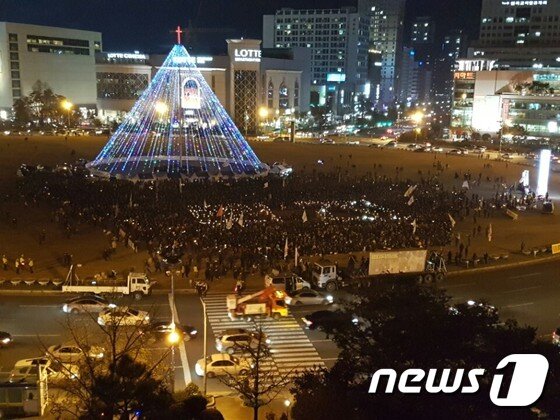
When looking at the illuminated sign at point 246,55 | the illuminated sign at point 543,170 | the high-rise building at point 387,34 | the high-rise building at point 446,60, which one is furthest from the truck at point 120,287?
the high-rise building at point 446,60

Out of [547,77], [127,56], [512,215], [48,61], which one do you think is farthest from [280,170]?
[48,61]

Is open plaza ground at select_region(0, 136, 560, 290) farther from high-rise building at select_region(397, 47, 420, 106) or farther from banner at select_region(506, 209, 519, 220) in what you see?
high-rise building at select_region(397, 47, 420, 106)

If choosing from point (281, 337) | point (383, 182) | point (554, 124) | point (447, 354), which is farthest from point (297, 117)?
point (447, 354)

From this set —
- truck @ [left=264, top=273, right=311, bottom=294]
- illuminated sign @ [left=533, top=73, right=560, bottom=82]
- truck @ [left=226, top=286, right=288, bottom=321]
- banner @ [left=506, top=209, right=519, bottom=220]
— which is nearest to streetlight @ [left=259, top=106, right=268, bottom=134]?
illuminated sign @ [left=533, top=73, right=560, bottom=82]

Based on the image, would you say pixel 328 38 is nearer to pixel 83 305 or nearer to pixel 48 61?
pixel 48 61

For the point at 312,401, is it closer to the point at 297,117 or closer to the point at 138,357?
the point at 138,357
